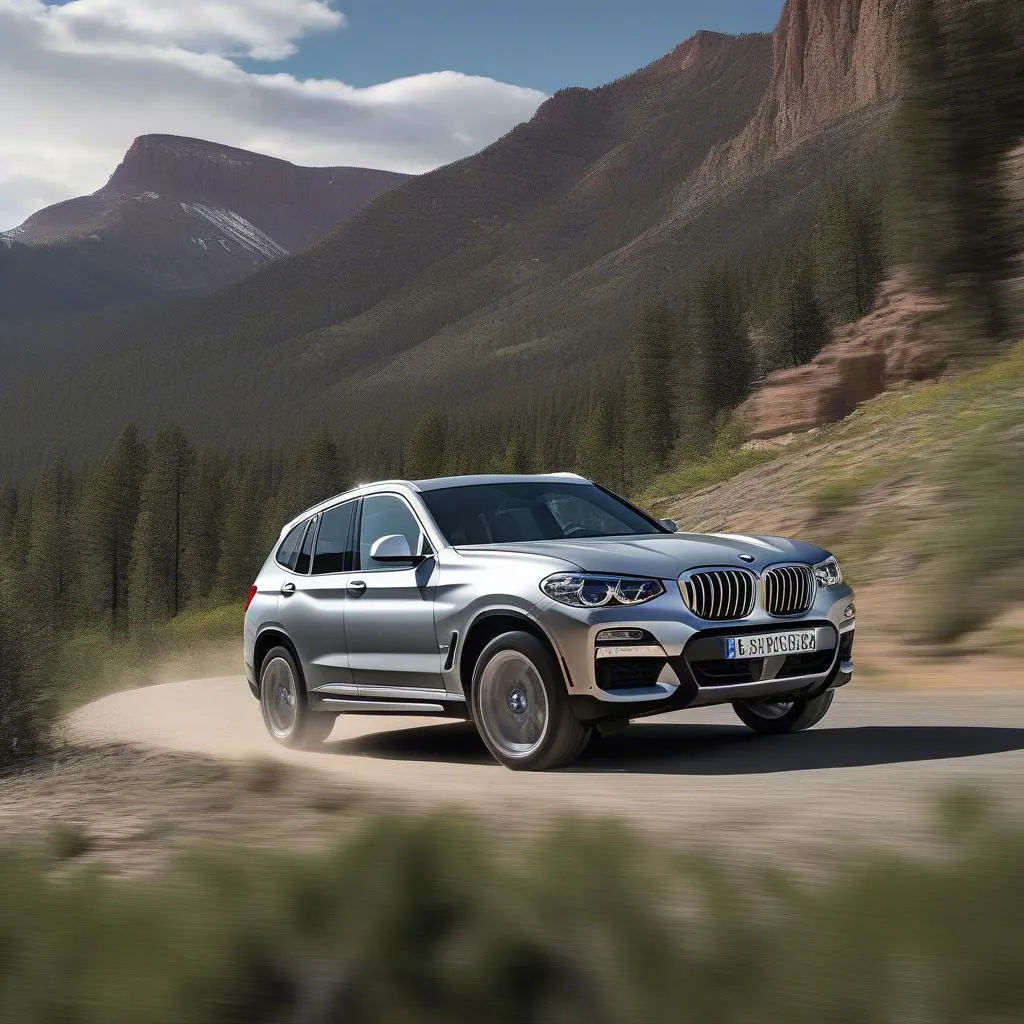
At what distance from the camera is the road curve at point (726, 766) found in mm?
5895

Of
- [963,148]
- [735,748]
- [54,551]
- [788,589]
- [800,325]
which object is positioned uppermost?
[800,325]

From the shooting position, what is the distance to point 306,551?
33.8 ft

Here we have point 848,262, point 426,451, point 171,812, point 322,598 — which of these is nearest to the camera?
point 171,812

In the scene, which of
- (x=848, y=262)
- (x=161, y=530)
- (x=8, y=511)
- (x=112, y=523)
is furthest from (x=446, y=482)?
(x=8, y=511)

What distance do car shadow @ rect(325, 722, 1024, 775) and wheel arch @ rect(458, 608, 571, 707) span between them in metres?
0.62

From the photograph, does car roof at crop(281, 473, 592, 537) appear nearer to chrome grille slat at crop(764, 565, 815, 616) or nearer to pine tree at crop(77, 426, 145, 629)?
chrome grille slat at crop(764, 565, 815, 616)

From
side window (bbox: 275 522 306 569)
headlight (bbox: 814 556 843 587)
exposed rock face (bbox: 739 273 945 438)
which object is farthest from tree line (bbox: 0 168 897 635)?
headlight (bbox: 814 556 843 587)

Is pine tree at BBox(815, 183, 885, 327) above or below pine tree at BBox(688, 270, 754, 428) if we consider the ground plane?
above

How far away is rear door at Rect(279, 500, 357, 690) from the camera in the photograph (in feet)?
31.2

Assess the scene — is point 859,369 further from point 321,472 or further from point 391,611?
point 321,472

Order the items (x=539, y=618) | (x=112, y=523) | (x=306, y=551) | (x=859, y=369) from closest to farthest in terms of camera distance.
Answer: (x=539, y=618)
(x=306, y=551)
(x=859, y=369)
(x=112, y=523)

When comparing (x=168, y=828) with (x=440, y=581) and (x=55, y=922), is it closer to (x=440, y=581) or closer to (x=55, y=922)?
(x=55, y=922)

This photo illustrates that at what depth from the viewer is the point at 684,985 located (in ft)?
11.9

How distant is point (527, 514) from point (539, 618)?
160 cm
